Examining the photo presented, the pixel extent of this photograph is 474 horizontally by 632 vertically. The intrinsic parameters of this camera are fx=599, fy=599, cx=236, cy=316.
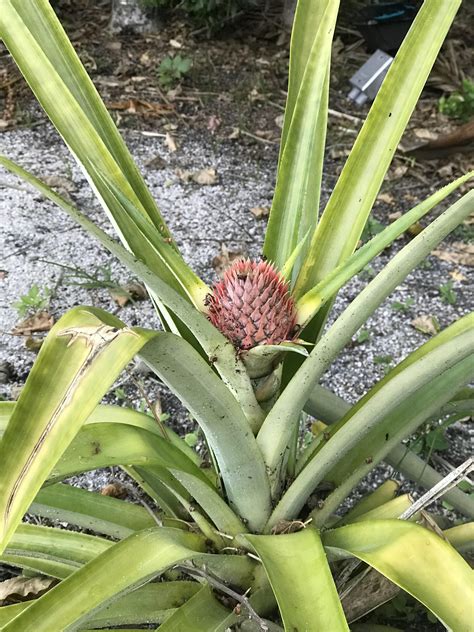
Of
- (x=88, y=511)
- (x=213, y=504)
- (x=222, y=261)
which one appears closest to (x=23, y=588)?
(x=88, y=511)

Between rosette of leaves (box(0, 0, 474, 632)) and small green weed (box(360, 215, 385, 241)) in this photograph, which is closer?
rosette of leaves (box(0, 0, 474, 632))

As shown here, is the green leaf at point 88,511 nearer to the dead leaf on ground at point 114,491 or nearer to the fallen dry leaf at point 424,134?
the dead leaf on ground at point 114,491

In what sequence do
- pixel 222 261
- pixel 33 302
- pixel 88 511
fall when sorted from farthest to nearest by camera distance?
pixel 222 261
pixel 33 302
pixel 88 511

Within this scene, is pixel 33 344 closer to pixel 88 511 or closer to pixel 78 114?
pixel 88 511

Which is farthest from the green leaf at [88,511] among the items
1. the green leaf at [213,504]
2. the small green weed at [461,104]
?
the small green weed at [461,104]

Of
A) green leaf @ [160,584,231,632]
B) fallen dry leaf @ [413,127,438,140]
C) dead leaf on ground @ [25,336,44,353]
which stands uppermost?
fallen dry leaf @ [413,127,438,140]

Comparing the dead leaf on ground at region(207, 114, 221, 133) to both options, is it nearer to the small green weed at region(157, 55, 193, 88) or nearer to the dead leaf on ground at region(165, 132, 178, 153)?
the dead leaf on ground at region(165, 132, 178, 153)

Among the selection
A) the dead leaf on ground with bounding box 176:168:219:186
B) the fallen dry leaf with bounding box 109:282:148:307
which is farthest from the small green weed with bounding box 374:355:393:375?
the dead leaf on ground with bounding box 176:168:219:186
